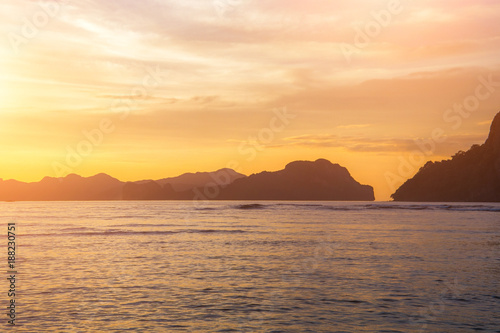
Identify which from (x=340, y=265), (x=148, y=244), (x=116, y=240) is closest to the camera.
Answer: (x=340, y=265)

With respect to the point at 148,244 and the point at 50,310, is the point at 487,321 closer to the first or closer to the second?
the point at 50,310

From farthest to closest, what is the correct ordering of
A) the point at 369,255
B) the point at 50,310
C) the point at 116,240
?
the point at 116,240 < the point at 369,255 < the point at 50,310

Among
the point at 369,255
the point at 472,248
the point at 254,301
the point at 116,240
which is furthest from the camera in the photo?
the point at 116,240

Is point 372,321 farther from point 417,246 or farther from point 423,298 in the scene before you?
point 417,246

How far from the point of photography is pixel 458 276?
29453 millimetres

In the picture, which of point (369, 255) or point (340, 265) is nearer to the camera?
point (340, 265)

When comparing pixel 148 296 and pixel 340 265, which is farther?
pixel 340 265

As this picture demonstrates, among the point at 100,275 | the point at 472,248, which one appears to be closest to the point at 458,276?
the point at 472,248

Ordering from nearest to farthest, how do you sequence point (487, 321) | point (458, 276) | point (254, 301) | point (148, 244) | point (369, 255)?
point (487, 321) → point (254, 301) → point (458, 276) → point (369, 255) → point (148, 244)

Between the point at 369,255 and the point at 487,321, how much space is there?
808 inches

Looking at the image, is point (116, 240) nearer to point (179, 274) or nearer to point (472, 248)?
point (179, 274)

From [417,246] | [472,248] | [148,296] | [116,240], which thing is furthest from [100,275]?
[472,248]

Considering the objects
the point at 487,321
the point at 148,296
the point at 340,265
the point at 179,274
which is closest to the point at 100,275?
the point at 179,274

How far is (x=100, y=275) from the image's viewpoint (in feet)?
99.1
